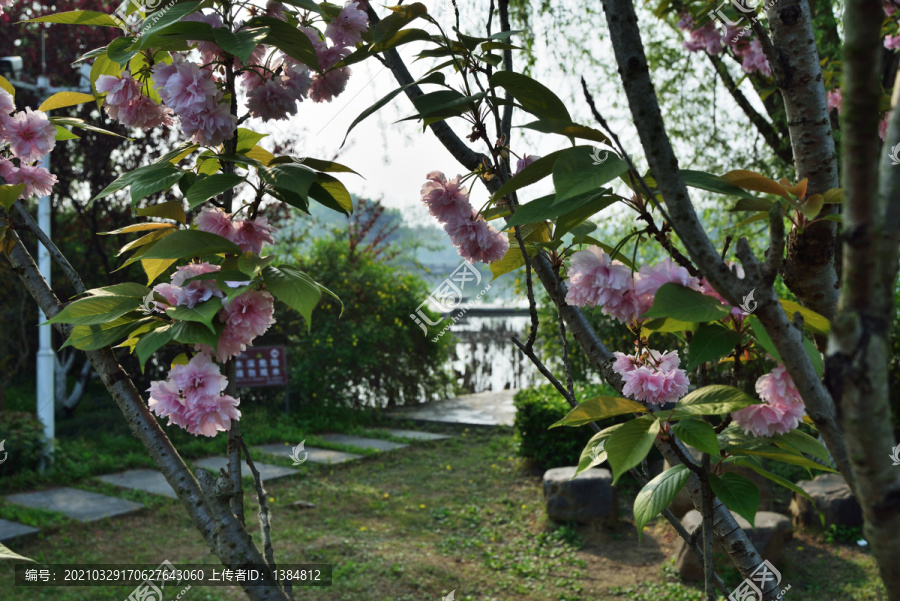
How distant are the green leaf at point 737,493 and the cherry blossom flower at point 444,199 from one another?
0.56m

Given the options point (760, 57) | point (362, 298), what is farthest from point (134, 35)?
point (362, 298)

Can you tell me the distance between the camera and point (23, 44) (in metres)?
7.57

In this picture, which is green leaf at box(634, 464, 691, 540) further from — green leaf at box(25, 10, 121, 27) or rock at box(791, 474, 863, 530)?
rock at box(791, 474, 863, 530)

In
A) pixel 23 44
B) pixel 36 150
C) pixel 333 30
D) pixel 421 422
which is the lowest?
pixel 421 422

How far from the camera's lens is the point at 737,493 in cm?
82

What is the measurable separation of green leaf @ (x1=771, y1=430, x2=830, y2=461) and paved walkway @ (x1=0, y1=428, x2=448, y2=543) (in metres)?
3.00

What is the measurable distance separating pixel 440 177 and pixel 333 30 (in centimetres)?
31

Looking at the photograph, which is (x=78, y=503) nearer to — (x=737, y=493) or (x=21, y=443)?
(x=21, y=443)

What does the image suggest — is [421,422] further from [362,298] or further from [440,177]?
[440,177]

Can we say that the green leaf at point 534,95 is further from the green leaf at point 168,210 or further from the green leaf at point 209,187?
the green leaf at point 168,210

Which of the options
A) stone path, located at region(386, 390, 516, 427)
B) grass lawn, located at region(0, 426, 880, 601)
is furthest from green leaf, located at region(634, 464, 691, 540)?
stone path, located at region(386, 390, 516, 427)

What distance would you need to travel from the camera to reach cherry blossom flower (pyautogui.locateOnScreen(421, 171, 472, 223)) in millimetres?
1139

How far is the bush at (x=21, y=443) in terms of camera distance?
16.4 feet

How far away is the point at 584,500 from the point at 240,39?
4055 millimetres
